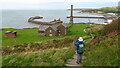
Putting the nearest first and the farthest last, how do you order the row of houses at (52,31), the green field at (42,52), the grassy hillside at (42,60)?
the grassy hillside at (42,60), the green field at (42,52), the row of houses at (52,31)

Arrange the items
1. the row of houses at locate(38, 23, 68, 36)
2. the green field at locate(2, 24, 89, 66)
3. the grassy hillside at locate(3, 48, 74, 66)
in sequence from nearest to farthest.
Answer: the grassy hillside at locate(3, 48, 74, 66) → the green field at locate(2, 24, 89, 66) → the row of houses at locate(38, 23, 68, 36)

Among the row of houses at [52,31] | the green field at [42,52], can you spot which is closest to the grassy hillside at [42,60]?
the green field at [42,52]

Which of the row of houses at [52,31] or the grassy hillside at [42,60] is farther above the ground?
the grassy hillside at [42,60]

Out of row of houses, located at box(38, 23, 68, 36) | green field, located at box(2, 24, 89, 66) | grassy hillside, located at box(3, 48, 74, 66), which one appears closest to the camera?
grassy hillside, located at box(3, 48, 74, 66)

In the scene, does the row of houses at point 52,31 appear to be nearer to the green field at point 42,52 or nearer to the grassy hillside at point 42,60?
the green field at point 42,52

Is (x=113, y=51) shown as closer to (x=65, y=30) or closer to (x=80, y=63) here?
(x=80, y=63)

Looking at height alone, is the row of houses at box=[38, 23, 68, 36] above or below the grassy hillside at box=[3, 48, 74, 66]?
below

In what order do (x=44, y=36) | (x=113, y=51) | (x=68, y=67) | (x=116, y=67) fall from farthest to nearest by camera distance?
(x=44, y=36) → (x=113, y=51) → (x=68, y=67) → (x=116, y=67)

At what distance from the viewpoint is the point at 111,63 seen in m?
9.42

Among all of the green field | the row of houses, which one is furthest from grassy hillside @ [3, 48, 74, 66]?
the row of houses

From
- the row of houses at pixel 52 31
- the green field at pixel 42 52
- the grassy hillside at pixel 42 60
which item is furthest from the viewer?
the row of houses at pixel 52 31

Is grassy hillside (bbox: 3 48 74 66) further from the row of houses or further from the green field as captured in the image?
the row of houses

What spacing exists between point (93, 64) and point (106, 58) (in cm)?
139

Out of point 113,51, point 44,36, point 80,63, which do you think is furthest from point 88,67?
point 44,36
